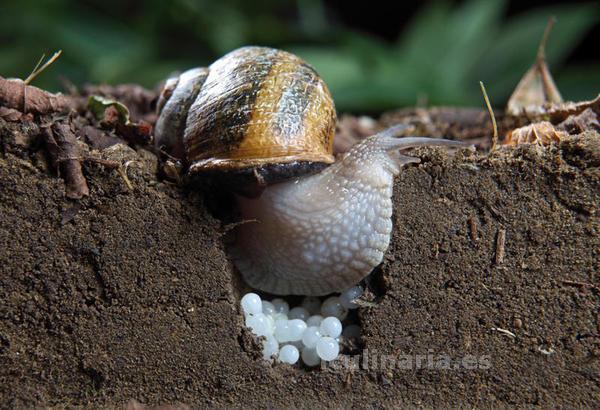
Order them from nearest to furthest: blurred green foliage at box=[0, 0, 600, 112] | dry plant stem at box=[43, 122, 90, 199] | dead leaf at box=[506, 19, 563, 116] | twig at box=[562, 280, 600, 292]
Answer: dry plant stem at box=[43, 122, 90, 199] → twig at box=[562, 280, 600, 292] → dead leaf at box=[506, 19, 563, 116] → blurred green foliage at box=[0, 0, 600, 112]

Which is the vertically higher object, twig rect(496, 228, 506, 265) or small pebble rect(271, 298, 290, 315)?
twig rect(496, 228, 506, 265)

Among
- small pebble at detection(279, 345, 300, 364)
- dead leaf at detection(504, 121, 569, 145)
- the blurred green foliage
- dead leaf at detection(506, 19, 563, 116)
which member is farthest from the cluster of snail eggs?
the blurred green foliage

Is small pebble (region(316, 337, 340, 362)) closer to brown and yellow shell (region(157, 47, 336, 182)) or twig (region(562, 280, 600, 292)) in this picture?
brown and yellow shell (region(157, 47, 336, 182))

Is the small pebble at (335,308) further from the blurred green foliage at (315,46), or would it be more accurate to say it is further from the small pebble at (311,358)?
the blurred green foliage at (315,46)

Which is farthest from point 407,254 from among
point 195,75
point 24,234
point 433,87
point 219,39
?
point 219,39

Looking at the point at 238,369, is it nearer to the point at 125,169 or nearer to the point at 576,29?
the point at 125,169

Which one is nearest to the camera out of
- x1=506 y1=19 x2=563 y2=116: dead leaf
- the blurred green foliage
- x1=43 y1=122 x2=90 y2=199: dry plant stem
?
x1=43 y1=122 x2=90 y2=199: dry plant stem
